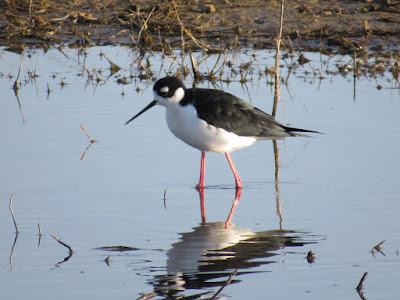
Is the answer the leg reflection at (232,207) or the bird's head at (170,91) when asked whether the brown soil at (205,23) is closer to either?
the bird's head at (170,91)

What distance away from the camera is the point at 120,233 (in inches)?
218

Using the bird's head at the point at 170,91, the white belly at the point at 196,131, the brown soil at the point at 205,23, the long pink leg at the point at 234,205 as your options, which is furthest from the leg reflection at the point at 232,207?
the brown soil at the point at 205,23

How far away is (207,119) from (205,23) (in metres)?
5.54

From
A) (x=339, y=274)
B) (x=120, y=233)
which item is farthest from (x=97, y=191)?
(x=339, y=274)

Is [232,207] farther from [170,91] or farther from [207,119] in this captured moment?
[170,91]

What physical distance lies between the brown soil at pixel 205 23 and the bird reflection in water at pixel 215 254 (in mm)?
5994

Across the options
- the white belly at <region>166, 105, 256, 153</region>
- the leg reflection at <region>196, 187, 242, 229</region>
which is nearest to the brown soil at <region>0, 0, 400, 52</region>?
the white belly at <region>166, 105, 256, 153</region>

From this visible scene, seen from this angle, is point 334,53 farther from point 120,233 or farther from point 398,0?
point 120,233

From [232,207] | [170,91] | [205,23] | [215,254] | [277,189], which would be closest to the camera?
[215,254]

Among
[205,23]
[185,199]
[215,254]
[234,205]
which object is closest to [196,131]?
[185,199]

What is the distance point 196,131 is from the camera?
670 cm

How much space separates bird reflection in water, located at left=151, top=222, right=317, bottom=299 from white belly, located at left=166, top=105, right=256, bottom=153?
104 cm

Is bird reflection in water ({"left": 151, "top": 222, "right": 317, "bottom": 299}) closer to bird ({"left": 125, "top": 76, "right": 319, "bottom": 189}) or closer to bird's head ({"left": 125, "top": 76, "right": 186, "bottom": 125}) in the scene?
bird ({"left": 125, "top": 76, "right": 319, "bottom": 189})

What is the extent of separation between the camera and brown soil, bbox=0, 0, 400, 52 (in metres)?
11.8
